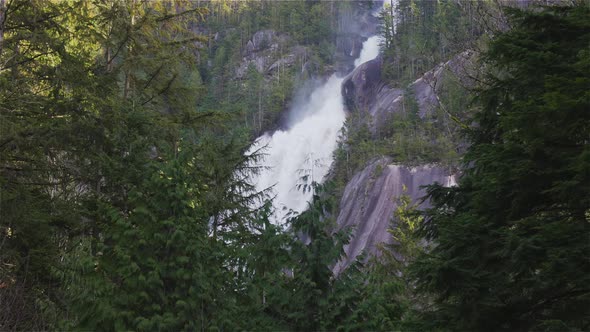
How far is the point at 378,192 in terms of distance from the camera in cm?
4222

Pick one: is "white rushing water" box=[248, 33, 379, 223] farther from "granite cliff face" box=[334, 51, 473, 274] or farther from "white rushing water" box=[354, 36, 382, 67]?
"white rushing water" box=[354, 36, 382, 67]

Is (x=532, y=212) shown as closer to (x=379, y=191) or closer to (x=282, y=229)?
(x=282, y=229)

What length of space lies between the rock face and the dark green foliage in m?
31.9

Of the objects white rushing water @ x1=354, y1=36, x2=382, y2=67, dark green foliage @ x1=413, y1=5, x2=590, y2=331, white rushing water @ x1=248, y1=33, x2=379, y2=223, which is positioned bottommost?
dark green foliage @ x1=413, y1=5, x2=590, y2=331

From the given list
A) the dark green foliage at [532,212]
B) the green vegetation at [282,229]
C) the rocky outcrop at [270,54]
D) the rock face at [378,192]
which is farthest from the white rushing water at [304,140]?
the dark green foliage at [532,212]

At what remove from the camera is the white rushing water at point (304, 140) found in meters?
53.6

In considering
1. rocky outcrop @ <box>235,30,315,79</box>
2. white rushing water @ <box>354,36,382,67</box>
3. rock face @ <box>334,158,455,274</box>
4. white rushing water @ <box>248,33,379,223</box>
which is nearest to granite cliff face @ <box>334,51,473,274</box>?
rock face @ <box>334,158,455,274</box>

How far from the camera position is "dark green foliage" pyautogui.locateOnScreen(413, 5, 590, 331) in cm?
476

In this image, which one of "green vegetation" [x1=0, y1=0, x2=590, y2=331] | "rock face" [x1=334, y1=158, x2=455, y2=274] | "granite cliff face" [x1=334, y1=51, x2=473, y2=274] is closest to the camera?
"green vegetation" [x1=0, y1=0, x2=590, y2=331]

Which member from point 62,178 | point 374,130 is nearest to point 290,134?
point 374,130

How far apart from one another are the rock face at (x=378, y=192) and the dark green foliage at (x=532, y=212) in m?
31.9

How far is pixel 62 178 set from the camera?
9.10 m

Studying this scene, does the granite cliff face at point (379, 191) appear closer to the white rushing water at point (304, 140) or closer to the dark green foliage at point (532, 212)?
the white rushing water at point (304, 140)

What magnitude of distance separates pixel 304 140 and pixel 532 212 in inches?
2261
